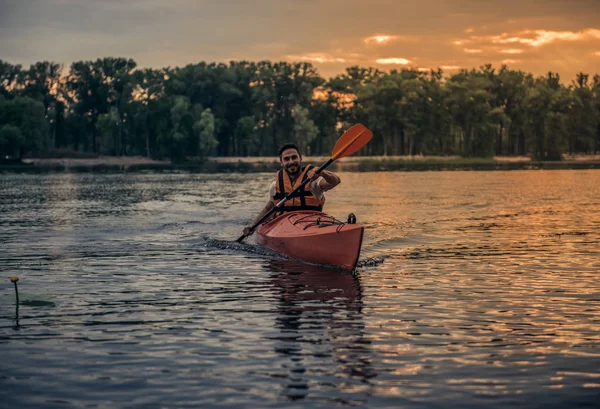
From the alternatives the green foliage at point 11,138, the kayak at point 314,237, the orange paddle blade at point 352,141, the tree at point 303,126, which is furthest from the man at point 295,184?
the tree at point 303,126

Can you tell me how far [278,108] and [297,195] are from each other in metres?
115

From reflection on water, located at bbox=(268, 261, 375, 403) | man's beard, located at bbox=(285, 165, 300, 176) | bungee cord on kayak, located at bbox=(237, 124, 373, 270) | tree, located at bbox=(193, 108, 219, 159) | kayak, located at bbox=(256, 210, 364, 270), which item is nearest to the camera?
reflection on water, located at bbox=(268, 261, 375, 403)

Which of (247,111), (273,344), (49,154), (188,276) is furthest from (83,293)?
(247,111)

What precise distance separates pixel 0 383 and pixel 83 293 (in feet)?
16.0

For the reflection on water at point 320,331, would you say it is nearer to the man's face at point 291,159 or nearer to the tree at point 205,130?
the man's face at point 291,159

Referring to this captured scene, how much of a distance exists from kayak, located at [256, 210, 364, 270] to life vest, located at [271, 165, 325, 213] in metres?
0.15

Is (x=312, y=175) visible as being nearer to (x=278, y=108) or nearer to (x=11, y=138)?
(x=11, y=138)

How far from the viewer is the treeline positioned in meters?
121

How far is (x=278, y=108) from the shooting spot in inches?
5108

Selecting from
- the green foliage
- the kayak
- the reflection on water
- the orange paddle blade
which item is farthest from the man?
the green foliage

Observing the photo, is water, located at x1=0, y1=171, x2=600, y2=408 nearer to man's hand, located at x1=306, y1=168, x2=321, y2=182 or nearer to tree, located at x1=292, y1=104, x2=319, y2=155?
man's hand, located at x1=306, y1=168, x2=321, y2=182

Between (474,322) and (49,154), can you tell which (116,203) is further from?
(49,154)

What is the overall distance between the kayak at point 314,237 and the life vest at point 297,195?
0.15m

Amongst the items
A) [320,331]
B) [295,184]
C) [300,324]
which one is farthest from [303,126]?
[320,331]
